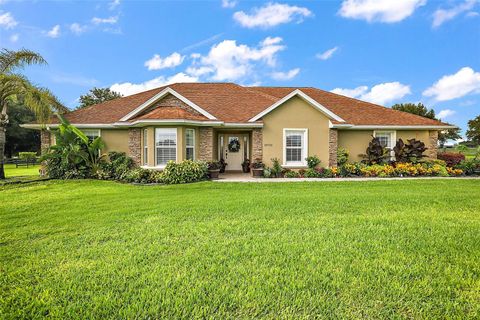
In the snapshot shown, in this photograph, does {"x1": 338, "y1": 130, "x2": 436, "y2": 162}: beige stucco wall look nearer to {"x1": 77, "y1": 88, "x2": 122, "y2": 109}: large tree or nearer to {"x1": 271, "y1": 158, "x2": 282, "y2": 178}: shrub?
{"x1": 271, "y1": 158, "x2": 282, "y2": 178}: shrub

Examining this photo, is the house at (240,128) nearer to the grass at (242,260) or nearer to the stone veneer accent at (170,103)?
the stone veneer accent at (170,103)

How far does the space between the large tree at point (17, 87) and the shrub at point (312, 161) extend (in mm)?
14895

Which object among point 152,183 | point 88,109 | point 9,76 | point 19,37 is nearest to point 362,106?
point 152,183

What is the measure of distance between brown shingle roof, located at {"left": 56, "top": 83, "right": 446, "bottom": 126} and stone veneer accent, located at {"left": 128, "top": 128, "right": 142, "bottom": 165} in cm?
119

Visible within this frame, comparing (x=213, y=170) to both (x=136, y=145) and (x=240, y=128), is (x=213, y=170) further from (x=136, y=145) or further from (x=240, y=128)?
(x=136, y=145)

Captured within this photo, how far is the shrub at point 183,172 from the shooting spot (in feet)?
41.5

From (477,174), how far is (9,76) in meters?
26.7

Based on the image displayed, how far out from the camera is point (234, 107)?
1725 cm

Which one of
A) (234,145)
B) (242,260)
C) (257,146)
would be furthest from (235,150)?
(242,260)

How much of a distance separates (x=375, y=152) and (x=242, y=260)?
14205 millimetres

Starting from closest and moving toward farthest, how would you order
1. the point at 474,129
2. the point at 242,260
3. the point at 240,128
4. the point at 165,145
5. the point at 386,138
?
1. the point at 242,260
2. the point at 165,145
3. the point at 240,128
4. the point at 386,138
5. the point at 474,129

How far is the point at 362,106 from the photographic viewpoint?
18.7 m

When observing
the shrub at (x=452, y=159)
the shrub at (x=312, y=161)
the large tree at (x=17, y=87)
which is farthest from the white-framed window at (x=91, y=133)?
the shrub at (x=452, y=159)

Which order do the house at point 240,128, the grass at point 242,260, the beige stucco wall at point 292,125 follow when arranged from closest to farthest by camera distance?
the grass at point 242,260 → the house at point 240,128 → the beige stucco wall at point 292,125
